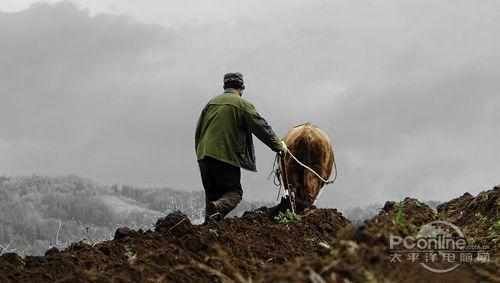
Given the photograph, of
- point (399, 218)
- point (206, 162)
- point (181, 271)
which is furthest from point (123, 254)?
point (206, 162)

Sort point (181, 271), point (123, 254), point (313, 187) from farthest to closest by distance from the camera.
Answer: point (313, 187), point (123, 254), point (181, 271)

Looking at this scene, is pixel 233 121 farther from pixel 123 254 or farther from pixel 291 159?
pixel 123 254

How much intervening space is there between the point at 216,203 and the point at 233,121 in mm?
1069

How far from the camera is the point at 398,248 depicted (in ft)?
20.1

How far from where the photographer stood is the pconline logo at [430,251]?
237 inches

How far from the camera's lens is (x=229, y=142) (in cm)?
1148

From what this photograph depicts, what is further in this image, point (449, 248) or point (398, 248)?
point (449, 248)

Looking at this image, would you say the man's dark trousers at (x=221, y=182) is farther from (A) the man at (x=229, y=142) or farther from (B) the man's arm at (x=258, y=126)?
(B) the man's arm at (x=258, y=126)

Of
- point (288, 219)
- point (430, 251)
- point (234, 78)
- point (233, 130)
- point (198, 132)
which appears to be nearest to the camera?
point (430, 251)

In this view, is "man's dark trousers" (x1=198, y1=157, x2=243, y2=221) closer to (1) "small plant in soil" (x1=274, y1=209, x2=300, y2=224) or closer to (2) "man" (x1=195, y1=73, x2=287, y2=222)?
(2) "man" (x1=195, y1=73, x2=287, y2=222)

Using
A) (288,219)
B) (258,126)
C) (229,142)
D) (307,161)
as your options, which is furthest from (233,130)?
(307,161)

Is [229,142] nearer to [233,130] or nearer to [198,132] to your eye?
[233,130]

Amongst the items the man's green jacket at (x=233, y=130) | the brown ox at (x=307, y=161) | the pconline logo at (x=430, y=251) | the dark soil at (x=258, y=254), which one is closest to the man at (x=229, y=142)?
the man's green jacket at (x=233, y=130)

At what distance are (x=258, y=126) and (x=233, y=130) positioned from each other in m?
0.33
